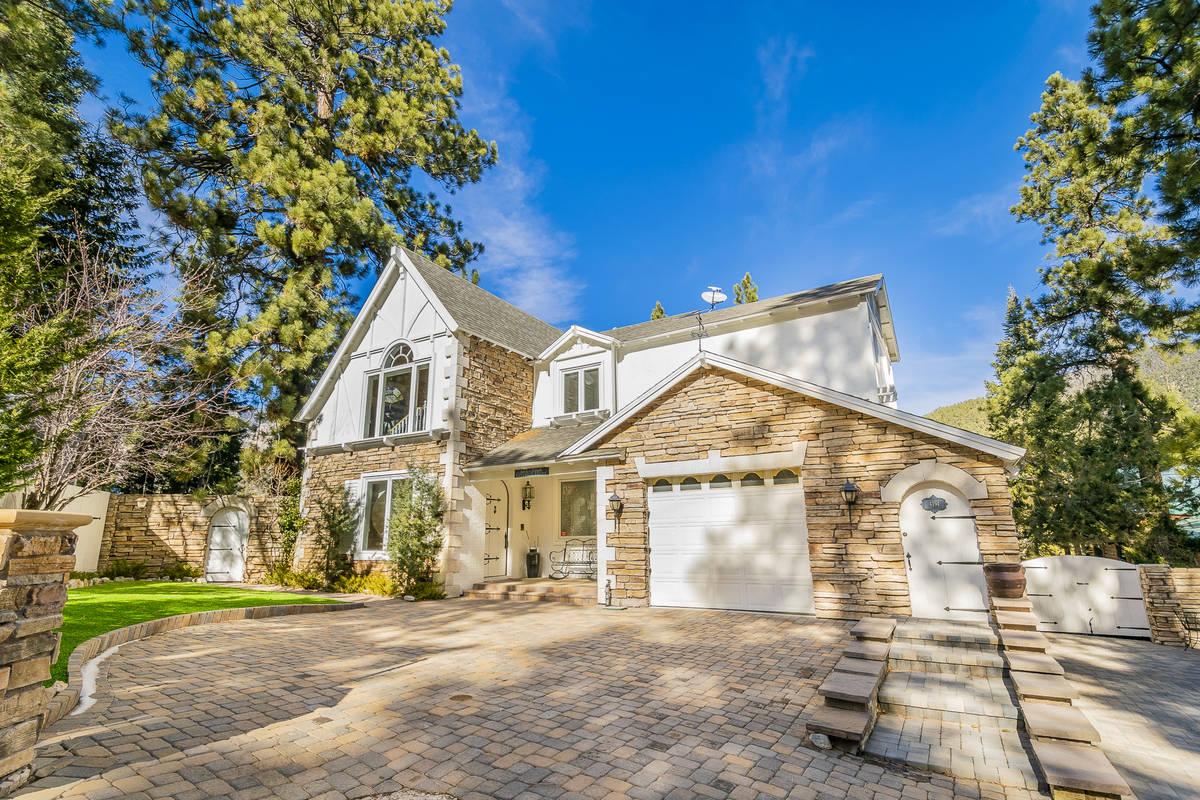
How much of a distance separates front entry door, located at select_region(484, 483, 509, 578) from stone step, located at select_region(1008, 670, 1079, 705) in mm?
12125

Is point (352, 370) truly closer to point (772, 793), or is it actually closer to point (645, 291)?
point (772, 793)

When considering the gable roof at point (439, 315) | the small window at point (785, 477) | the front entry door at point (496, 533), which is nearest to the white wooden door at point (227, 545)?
the gable roof at point (439, 315)

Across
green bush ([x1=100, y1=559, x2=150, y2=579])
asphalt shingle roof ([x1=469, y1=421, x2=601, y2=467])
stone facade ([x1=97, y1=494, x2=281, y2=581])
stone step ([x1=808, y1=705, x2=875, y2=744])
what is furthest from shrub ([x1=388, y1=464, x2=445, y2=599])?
stone step ([x1=808, y1=705, x2=875, y2=744])

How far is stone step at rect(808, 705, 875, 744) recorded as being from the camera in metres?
3.87

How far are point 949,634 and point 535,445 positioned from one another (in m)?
10.2

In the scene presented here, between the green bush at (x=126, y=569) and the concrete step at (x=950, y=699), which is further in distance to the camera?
the green bush at (x=126, y=569)

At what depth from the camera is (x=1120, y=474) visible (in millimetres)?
14320

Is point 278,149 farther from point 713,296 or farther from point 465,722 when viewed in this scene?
point 465,722

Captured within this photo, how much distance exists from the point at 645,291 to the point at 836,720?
2802 centimetres

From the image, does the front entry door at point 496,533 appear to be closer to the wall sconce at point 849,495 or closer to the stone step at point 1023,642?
the wall sconce at point 849,495

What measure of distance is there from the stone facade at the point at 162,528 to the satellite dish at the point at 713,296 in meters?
15.3

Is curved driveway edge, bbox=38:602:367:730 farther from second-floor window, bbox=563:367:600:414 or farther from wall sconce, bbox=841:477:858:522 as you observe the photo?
wall sconce, bbox=841:477:858:522

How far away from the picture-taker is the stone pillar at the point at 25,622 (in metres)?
2.83

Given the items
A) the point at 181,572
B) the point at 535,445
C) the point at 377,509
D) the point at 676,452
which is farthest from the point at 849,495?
the point at 181,572
